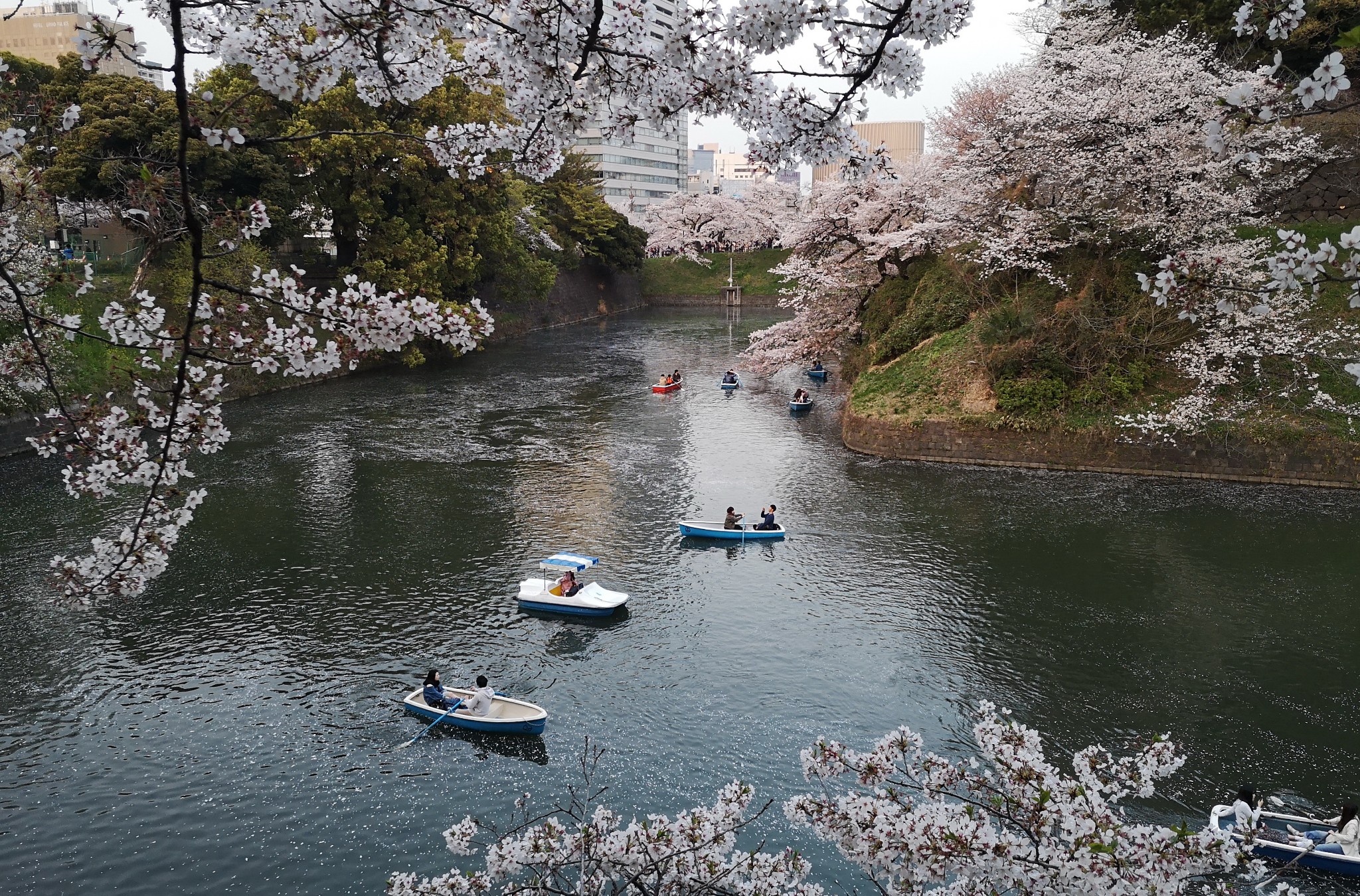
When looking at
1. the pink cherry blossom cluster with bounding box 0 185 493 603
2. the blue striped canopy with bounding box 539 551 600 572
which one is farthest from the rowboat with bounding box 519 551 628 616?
the pink cherry blossom cluster with bounding box 0 185 493 603

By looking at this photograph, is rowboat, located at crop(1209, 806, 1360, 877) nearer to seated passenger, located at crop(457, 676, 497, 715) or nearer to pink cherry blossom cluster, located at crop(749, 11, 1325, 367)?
seated passenger, located at crop(457, 676, 497, 715)

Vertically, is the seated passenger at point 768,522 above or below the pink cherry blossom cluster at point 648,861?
below

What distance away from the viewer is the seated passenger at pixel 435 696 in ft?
42.7

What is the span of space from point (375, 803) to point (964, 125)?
113 feet

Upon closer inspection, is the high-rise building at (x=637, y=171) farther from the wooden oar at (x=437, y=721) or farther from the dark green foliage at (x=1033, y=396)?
the wooden oar at (x=437, y=721)

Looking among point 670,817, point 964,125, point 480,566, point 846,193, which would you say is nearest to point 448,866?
point 670,817

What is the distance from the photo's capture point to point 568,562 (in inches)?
675

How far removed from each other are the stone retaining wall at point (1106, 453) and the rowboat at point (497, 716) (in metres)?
16.5

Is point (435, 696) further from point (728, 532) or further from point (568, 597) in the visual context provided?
point (728, 532)

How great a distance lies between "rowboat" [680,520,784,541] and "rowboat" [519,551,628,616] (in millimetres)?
3492

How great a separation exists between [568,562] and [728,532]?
433 cm

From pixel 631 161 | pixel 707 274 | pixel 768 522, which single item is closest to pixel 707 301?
pixel 707 274

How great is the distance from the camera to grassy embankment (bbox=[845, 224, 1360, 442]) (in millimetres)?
23484

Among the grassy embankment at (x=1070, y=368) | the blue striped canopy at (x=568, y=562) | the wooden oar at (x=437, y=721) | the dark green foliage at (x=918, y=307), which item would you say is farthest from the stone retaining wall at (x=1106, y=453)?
the wooden oar at (x=437, y=721)
